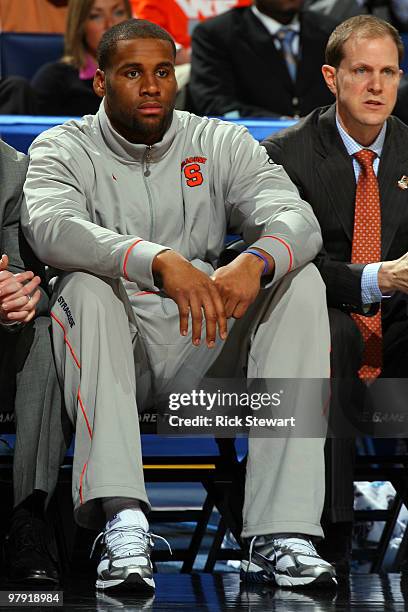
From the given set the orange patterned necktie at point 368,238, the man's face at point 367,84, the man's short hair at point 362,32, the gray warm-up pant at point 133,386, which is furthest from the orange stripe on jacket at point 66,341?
the man's short hair at point 362,32

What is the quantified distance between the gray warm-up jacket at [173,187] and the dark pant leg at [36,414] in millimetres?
181

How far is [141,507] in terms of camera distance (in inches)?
69.4

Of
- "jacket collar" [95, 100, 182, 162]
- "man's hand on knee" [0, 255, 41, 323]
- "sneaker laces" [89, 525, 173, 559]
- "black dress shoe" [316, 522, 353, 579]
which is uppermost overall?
"jacket collar" [95, 100, 182, 162]

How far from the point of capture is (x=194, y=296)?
176cm

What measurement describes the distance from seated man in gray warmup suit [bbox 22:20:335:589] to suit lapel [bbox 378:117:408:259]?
11.2 inches

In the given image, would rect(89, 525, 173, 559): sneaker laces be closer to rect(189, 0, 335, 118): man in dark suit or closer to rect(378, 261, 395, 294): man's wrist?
rect(378, 261, 395, 294): man's wrist

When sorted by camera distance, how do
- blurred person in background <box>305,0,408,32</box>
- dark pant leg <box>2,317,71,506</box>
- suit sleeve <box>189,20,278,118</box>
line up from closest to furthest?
dark pant leg <box>2,317,71,506</box>
suit sleeve <box>189,20,278,118</box>
blurred person in background <box>305,0,408,32</box>

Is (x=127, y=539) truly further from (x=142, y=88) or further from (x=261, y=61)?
(x=261, y=61)

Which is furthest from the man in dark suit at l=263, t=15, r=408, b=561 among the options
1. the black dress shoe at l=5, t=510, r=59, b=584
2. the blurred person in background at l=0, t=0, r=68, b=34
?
the blurred person in background at l=0, t=0, r=68, b=34

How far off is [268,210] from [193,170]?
200 mm

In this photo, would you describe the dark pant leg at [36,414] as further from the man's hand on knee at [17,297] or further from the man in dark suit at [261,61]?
the man in dark suit at [261,61]

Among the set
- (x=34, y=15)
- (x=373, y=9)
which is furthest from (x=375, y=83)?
(x=34, y=15)

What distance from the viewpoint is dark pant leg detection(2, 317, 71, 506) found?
1.86 m

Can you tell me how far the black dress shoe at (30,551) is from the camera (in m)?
1.71
